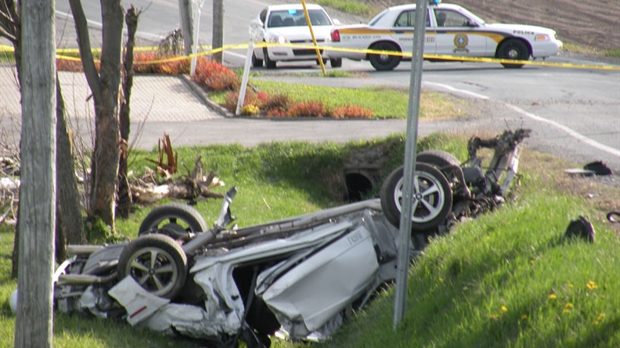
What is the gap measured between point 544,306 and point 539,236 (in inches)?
59.2

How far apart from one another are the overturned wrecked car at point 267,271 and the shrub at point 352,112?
8.11m

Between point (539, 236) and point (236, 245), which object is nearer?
point (539, 236)

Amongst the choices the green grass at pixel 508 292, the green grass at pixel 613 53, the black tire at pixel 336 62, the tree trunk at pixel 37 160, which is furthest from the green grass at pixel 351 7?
the tree trunk at pixel 37 160

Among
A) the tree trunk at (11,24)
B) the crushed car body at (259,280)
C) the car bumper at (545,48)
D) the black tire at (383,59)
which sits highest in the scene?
the tree trunk at (11,24)

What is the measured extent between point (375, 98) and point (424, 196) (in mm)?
10024

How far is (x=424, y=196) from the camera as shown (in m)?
7.45

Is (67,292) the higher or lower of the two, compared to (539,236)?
lower

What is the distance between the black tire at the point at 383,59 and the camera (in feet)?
75.4

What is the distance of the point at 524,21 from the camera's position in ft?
130

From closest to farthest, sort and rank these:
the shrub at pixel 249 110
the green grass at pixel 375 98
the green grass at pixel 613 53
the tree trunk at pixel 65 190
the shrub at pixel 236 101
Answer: the tree trunk at pixel 65 190, the green grass at pixel 375 98, the shrub at pixel 249 110, the shrub at pixel 236 101, the green grass at pixel 613 53

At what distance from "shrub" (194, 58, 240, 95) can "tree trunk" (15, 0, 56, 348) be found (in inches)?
534

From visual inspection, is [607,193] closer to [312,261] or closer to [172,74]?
[312,261]

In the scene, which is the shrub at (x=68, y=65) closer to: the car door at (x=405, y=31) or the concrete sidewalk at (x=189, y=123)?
the concrete sidewalk at (x=189, y=123)

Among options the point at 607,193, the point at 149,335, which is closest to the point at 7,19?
the point at 149,335
